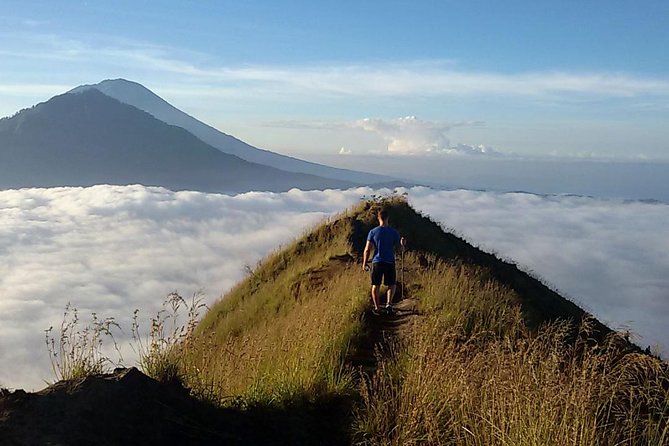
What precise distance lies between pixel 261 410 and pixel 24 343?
7953 cm

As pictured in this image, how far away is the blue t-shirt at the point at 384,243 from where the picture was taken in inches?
435

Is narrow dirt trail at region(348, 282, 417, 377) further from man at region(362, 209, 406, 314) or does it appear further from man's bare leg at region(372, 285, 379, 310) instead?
man at region(362, 209, 406, 314)

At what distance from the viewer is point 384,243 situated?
11.2m

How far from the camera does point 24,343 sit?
75.3 metres

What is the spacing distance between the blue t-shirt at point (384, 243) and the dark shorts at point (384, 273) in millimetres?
76

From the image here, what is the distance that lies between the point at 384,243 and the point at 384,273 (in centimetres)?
54

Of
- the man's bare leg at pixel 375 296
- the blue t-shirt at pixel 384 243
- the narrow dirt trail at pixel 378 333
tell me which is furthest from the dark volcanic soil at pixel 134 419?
the blue t-shirt at pixel 384 243

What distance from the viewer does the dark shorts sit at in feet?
36.0

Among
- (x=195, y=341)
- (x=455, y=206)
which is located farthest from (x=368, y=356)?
(x=455, y=206)

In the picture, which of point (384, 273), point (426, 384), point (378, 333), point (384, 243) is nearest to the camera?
point (426, 384)

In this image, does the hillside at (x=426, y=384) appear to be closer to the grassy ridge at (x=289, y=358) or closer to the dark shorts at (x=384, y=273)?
the grassy ridge at (x=289, y=358)

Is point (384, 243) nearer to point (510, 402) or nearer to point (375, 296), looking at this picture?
point (375, 296)

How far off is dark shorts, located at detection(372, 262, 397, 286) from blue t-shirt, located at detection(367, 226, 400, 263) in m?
0.08

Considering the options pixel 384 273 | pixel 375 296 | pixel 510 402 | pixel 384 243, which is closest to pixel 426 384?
pixel 510 402
